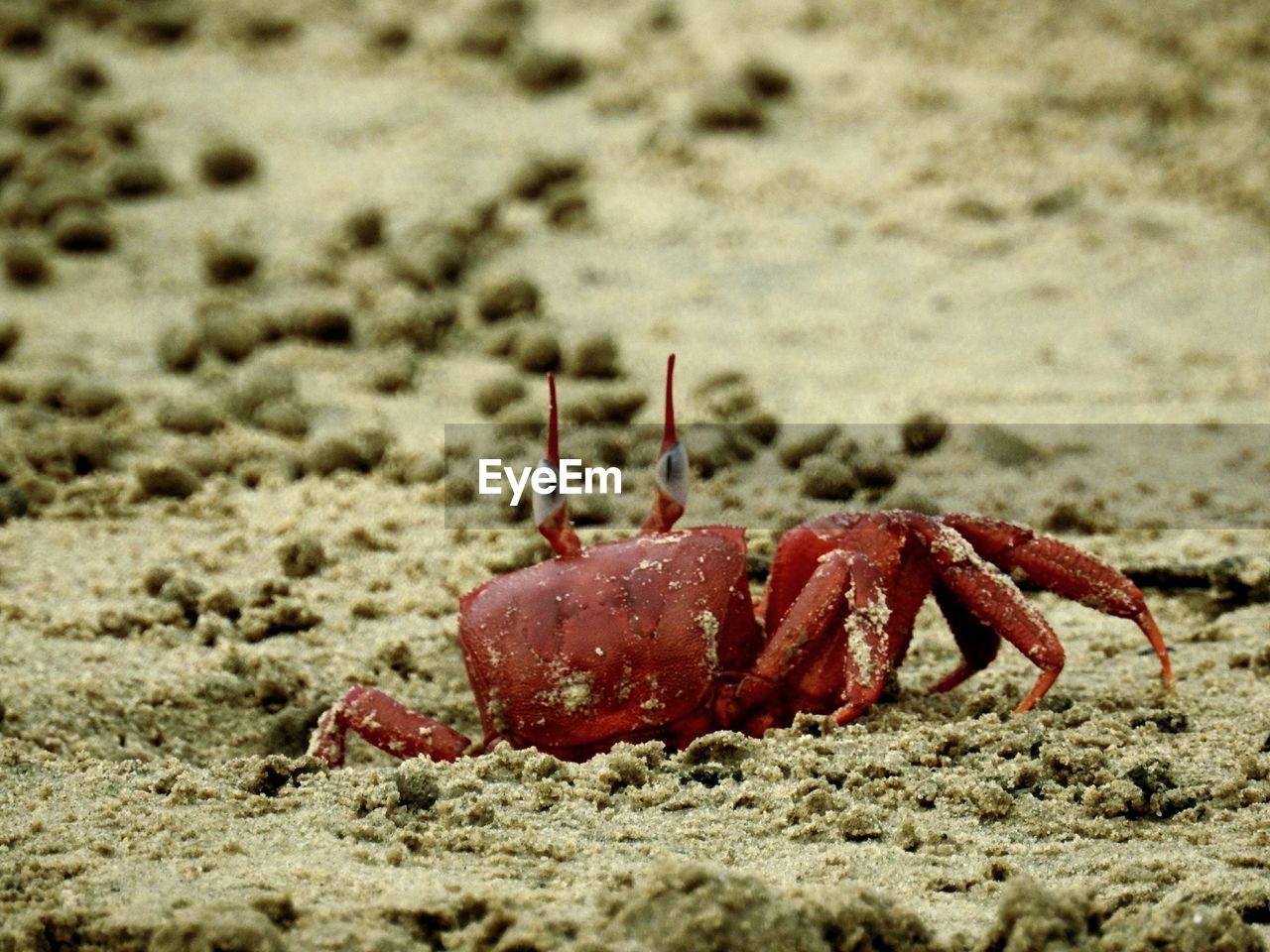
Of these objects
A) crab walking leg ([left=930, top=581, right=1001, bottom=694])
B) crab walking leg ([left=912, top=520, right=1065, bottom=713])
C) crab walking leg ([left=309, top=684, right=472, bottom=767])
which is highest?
crab walking leg ([left=912, top=520, right=1065, bottom=713])

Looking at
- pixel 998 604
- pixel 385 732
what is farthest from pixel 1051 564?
pixel 385 732

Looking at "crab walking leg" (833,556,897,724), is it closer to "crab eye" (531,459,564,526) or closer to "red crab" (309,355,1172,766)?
"red crab" (309,355,1172,766)

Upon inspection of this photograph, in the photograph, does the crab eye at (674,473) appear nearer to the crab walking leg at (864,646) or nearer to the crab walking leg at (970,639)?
the crab walking leg at (864,646)

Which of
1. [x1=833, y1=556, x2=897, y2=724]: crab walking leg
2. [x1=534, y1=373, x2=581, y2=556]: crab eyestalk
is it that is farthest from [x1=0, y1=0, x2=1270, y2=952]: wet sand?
[x1=534, y1=373, x2=581, y2=556]: crab eyestalk

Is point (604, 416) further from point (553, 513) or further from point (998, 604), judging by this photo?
point (998, 604)

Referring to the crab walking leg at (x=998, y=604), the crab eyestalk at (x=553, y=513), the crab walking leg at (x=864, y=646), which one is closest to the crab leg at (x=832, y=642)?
the crab walking leg at (x=864, y=646)

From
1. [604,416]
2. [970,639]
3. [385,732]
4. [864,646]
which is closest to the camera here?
[864,646]
